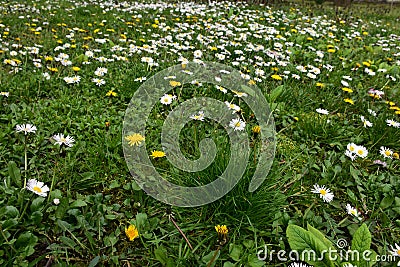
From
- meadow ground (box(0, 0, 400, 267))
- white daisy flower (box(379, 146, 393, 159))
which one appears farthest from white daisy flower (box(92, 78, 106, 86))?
white daisy flower (box(379, 146, 393, 159))

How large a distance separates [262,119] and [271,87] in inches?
26.5

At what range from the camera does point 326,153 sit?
2.54 m

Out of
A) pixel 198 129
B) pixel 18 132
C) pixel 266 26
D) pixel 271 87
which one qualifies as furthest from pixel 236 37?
pixel 18 132

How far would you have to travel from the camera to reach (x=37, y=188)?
Answer: 69.6 inches

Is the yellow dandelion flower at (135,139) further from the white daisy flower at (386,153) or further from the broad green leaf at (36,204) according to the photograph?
the white daisy flower at (386,153)

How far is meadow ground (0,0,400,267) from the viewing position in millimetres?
1664

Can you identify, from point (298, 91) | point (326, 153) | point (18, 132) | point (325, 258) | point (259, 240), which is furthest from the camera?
point (298, 91)

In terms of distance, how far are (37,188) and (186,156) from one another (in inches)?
37.4

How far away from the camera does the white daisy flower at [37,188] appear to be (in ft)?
5.67

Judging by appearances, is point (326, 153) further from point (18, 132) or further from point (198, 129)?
point (18, 132)

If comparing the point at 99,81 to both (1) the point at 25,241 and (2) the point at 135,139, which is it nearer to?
(2) the point at 135,139

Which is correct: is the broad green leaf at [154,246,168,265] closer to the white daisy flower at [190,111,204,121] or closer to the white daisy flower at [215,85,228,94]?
the white daisy flower at [190,111,204,121]

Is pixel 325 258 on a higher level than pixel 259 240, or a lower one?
higher

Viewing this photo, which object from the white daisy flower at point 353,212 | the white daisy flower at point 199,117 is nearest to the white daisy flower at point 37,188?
the white daisy flower at point 199,117
